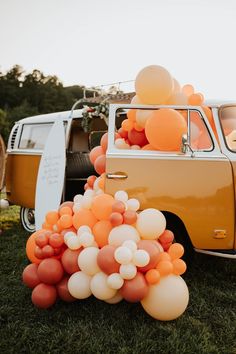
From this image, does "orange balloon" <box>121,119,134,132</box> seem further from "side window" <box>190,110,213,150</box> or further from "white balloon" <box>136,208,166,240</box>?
"white balloon" <box>136,208,166,240</box>

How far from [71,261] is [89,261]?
237mm

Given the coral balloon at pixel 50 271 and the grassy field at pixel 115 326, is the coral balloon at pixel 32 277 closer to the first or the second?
the coral balloon at pixel 50 271

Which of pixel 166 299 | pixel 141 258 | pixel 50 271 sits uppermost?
pixel 141 258

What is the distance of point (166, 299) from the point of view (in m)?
3.11

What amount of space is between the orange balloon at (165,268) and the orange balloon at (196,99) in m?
1.86

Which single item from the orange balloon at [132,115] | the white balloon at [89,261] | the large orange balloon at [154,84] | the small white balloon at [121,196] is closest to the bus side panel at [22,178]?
the orange balloon at [132,115]

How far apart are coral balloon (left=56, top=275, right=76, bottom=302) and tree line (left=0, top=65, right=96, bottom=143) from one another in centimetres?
3878

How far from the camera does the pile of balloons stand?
3139 mm

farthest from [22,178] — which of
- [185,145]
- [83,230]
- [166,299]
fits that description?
[166,299]

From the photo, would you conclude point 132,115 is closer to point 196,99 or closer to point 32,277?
point 196,99

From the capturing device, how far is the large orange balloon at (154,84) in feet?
12.7

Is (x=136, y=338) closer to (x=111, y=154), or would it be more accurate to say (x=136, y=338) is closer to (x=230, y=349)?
(x=230, y=349)

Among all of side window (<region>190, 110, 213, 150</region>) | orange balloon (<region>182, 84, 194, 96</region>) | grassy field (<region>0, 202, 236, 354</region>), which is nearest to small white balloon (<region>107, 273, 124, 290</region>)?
grassy field (<region>0, 202, 236, 354</region>)

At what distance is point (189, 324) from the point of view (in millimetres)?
3227
